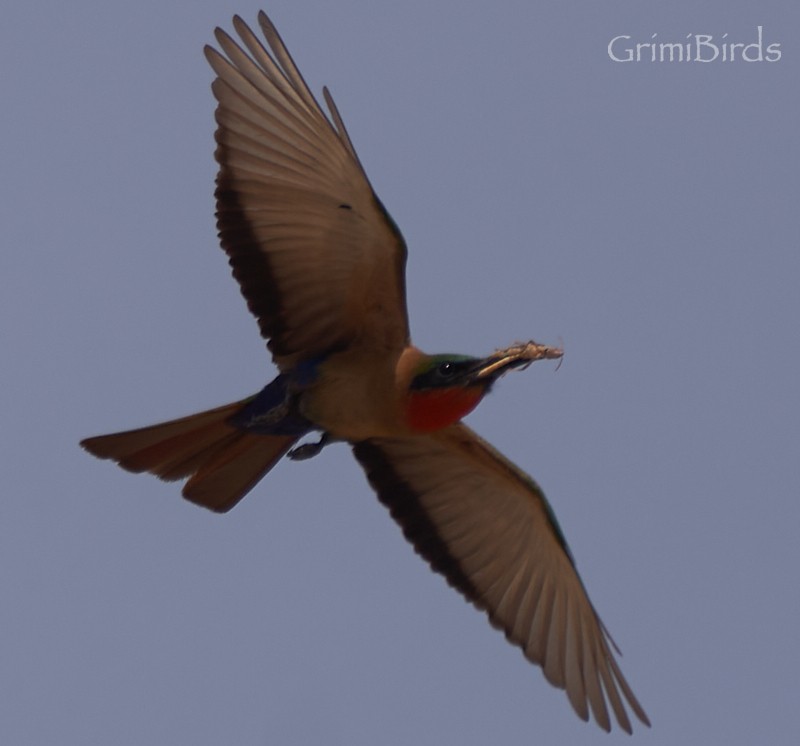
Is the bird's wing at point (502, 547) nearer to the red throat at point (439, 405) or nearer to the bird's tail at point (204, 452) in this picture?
the red throat at point (439, 405)

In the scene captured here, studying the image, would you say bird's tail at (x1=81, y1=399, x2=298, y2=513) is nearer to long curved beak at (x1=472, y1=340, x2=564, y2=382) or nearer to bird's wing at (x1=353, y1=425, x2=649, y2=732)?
Result: bird's wing at (x1=353, y1=425, x2=649, y2=732)

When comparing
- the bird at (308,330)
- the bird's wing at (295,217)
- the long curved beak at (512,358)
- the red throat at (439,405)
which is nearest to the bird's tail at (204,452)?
the bird at (308,330)

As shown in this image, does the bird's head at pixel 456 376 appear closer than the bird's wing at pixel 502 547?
Yes

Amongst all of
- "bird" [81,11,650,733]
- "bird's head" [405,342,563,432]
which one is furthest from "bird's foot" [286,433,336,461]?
"bird's head" [405,342,563,432]

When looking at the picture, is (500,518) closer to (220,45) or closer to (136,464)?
(136,464)

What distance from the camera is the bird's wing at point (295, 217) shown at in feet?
35.8

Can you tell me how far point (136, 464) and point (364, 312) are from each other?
1.66 meters

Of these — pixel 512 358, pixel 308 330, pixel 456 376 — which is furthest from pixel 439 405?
pixel 308 330

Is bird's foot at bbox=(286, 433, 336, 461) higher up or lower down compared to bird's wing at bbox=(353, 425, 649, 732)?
higher up

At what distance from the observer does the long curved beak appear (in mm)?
10969

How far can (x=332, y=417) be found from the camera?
1138 centimetres

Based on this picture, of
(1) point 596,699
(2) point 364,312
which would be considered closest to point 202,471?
(2) point 364,312

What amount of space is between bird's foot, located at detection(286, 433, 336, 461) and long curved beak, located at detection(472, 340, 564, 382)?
1.22 m

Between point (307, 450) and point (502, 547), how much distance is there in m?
1.76
